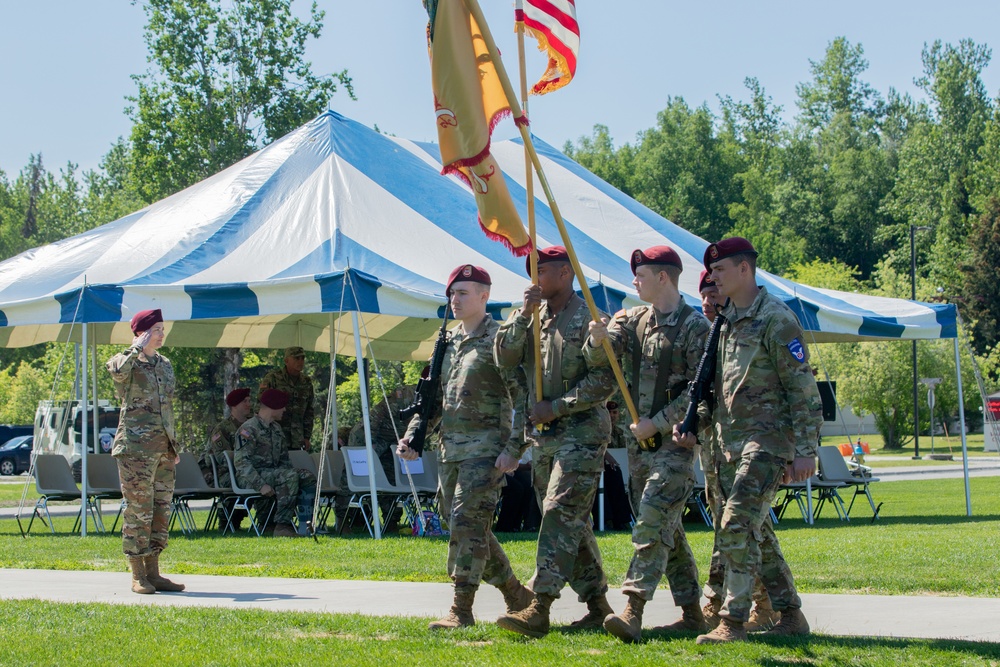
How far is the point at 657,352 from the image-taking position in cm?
671

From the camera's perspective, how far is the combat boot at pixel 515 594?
7.16 metres

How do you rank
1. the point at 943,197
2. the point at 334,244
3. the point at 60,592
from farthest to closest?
the point at 943,197, the point at 334,244, the point at 60,592

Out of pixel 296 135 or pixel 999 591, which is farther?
pixel 296 135

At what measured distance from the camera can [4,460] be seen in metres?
43.1

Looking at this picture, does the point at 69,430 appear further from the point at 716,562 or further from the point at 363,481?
the point at 716,562

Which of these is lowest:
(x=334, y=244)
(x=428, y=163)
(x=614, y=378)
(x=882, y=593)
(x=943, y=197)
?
(x=882, y=593)

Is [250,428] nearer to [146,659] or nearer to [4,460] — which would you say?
[146,659]

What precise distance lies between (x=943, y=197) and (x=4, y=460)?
173ft

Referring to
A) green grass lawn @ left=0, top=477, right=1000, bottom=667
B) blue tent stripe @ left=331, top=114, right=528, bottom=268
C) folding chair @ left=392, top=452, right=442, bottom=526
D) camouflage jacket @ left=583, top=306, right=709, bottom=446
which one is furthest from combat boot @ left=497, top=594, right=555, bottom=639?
blue tent stripe @ left=331, top=114, right=528, bottom=268

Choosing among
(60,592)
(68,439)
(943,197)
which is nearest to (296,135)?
(60,592)

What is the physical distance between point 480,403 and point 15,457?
39.8 meters

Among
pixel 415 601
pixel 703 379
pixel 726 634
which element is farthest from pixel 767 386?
pixel 415 601

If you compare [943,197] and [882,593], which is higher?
[943,197]

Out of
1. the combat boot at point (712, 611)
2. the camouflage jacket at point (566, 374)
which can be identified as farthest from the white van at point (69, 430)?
the combat boot at point (712, 611)
